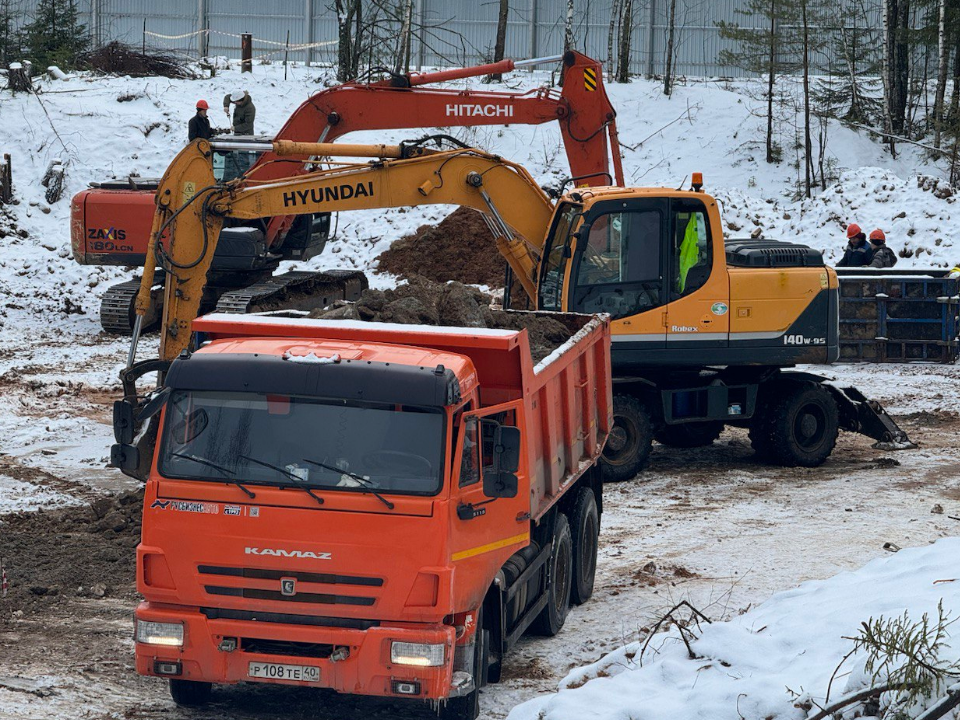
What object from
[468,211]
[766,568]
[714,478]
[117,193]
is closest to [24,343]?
[117,193]

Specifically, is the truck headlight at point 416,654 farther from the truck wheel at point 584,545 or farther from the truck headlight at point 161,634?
the truck wheel at point 584,545

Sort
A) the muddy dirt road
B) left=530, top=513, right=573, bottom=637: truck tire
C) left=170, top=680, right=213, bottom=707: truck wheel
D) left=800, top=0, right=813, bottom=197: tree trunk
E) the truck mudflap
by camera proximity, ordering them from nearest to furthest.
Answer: left=170, top=680, right=213, bottom=707: truck wheel < the muddy dirt road < left=530, top=513, right=573, bottom=637: truck tire < the truck mudflap < left=800, top=0, right=813, bottom=197: tree trunk

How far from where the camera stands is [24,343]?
21.0 m

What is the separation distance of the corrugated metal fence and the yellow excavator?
25147 mm

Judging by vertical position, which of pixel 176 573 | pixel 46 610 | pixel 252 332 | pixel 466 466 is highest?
pixel 252 332

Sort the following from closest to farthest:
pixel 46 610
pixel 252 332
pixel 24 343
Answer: pixel 252 332 → pixel 46 610 → pixel 24 343

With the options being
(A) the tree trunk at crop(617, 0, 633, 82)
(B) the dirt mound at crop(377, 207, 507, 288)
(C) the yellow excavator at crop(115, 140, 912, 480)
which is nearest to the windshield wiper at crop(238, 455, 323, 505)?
(C) the yellow excavator at crop(115, 140, 912, 480)

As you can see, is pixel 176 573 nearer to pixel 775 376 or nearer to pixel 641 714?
pixel 641 714

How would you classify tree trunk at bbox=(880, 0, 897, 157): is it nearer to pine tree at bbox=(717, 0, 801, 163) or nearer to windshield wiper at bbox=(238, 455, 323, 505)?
pine tree at bbox=(717, 0, 801, 163)

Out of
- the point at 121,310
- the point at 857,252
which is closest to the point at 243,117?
the point at 121,310

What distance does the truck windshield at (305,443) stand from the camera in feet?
23.2

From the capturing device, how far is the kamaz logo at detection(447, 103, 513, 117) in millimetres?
15914

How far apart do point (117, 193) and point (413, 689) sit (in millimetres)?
16190

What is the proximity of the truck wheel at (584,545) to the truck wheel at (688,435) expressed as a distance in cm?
509
